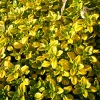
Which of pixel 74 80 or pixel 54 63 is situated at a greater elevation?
pixel 54 63

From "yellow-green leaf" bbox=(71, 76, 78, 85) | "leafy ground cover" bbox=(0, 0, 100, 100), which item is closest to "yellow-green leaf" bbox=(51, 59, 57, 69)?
"leafy ground cover" bbox=(0, 0, 100, 100)

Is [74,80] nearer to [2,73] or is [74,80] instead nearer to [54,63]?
[54,63]

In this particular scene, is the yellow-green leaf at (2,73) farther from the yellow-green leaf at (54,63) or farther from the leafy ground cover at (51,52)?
the yellow-green leaf at (54,63)

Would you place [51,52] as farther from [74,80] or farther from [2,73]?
[2,73]

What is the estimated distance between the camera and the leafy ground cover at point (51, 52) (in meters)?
2.16

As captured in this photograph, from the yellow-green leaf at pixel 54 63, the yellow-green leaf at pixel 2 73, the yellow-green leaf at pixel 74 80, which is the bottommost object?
the yellow-green leaf at pixel 74 80

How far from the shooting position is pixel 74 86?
7.11 feet

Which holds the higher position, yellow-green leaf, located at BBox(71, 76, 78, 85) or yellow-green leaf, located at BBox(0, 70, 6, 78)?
yellow-green leaf, located at BBox(0, 70, 6, 78)

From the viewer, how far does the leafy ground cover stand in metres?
2.16

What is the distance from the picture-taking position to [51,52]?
2.23 m

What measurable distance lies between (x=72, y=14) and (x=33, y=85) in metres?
0.66

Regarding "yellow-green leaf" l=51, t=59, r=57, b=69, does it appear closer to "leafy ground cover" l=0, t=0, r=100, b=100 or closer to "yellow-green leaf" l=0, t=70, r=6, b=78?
"leafy ground cover" l=0, t=0, r=100, b=100

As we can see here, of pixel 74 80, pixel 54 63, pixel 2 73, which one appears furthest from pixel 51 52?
pixel 2 73

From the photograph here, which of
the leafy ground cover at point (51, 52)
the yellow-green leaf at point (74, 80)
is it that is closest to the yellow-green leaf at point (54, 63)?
the leafy ground cover at point (51, 52)
